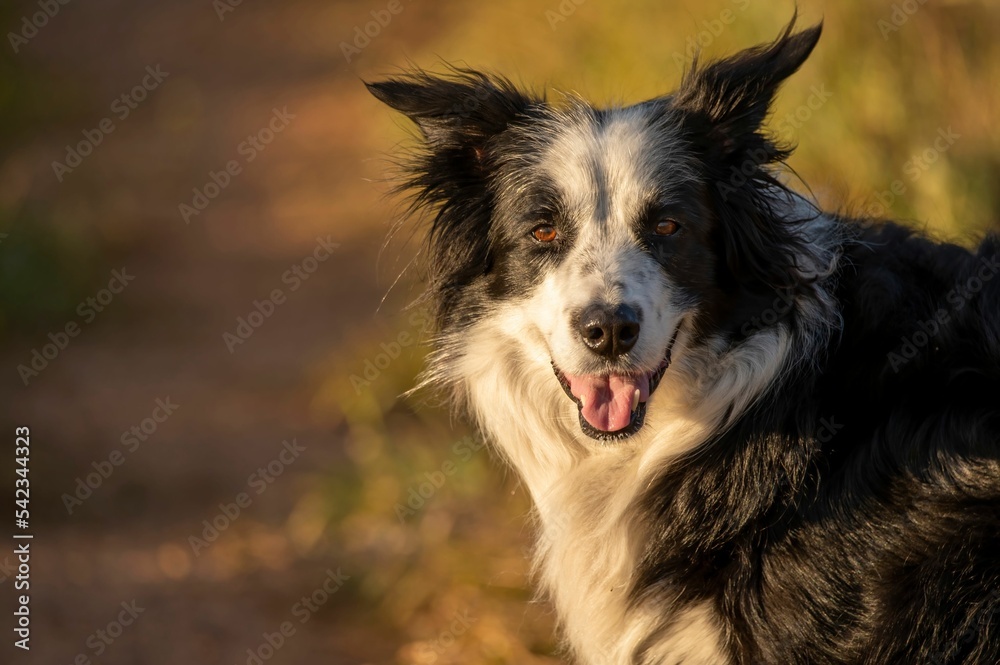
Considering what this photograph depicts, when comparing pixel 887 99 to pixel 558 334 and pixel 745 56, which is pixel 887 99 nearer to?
pixel 745 56

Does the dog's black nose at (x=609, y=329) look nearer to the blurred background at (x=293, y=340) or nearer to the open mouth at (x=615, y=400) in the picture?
the open mouth at (x=615, y=400)

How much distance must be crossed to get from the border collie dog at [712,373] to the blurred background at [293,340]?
644mm

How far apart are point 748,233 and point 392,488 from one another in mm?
3348

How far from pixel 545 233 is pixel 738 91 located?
0.83 m

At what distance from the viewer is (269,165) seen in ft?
41.7

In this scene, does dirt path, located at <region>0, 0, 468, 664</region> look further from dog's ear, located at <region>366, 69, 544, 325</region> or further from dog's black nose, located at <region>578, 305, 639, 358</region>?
dog's black nose, located at <region>578, 305, 639, 358</region>

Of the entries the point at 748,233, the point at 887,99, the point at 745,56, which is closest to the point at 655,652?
the point at 748,233

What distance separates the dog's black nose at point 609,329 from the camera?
331 centimetres

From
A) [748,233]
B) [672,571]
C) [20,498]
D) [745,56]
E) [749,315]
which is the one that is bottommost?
[20,498]

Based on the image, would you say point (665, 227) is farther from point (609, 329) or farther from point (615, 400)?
point (615, 400)

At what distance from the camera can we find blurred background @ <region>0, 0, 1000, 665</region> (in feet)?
18.2

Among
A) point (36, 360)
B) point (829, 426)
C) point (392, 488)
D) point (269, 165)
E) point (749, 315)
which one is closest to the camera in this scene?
point (829, 426)

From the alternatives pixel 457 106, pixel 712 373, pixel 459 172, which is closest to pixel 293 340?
pixel 459 172

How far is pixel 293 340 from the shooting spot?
9.36 metres
